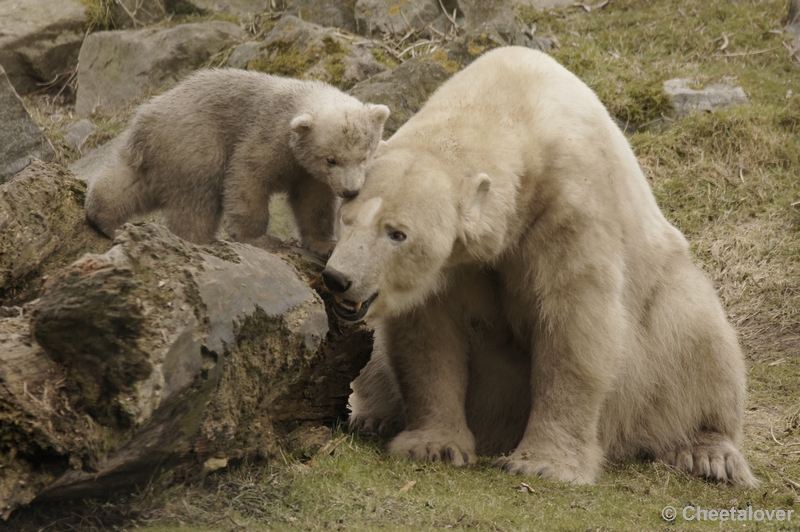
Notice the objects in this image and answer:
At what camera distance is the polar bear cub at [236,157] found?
5.35 meters

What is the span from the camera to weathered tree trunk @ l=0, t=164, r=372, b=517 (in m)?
2.87

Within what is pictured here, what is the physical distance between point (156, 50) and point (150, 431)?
380 inches

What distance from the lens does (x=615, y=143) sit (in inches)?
213

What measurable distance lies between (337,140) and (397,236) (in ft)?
3.65

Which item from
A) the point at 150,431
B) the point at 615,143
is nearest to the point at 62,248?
the point at 150,431

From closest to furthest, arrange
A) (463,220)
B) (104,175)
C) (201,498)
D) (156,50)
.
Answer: (201,498)
(463,220)
(104,175)
(156,50)

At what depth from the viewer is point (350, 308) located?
169 inches

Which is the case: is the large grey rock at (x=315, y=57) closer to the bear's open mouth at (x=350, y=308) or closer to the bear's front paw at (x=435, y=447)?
the bear's front paw at (x=435, y=447)

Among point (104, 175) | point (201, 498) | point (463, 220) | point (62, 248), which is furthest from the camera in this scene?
point (104, 175)

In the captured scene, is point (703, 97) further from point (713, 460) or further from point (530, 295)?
point (530, 295)

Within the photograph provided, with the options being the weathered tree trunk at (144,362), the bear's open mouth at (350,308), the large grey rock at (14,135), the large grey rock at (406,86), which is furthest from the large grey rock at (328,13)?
the weathered tree trunk at (144,362)

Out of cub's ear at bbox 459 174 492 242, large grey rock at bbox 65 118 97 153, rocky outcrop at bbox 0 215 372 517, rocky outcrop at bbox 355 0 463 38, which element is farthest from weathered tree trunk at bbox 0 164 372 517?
rocky outcrop at bbox 355 0 463 38

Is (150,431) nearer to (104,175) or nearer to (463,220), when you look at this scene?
(463,220)

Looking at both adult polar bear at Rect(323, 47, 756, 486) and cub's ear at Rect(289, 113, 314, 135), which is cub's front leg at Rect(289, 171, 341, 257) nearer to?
cub's ear at Rect(289, 113, 314, 135)
